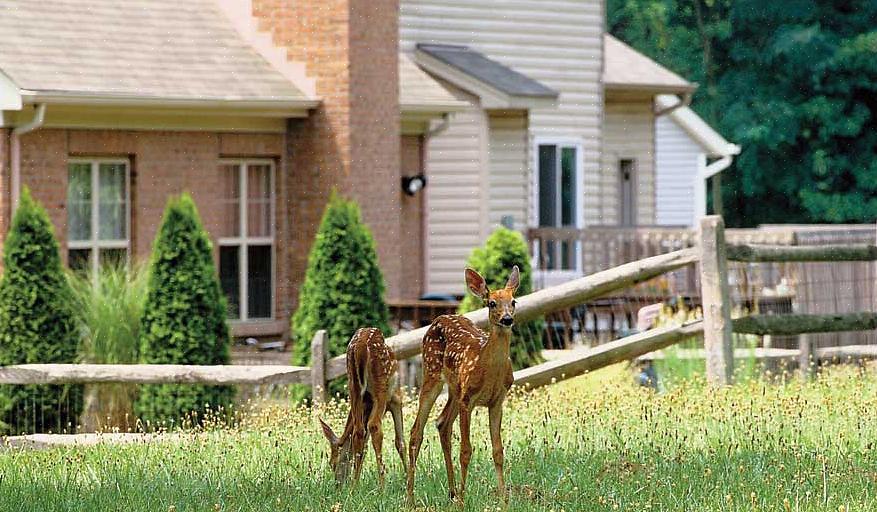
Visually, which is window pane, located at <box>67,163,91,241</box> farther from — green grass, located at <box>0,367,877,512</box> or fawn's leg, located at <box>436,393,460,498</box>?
fawn's leg, located at <box>436,393,460,498</box>

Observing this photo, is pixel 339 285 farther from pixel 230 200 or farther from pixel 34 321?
pixel 230 200

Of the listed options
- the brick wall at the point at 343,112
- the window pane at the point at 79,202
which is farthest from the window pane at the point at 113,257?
the brick wall at the point at 343,112

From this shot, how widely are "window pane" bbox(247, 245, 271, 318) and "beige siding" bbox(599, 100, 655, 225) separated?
410 inches

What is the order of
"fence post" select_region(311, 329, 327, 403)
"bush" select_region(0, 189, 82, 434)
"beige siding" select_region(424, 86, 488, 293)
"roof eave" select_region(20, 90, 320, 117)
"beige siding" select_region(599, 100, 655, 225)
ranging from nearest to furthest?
1. "fence post" select_region(311, 329, 327, 403)
2. "bush" select_region(0, 189, 82, 434)
3. "roof eave" select_region(20, 90, 320, 117)
4. "beige siding" select_region(424, 86, 488, 293)
5. "beige siding" select_region(599, 100, 655, 225)

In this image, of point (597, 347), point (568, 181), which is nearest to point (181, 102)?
point (597, 347)

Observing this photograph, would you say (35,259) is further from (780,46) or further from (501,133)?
(780,46)

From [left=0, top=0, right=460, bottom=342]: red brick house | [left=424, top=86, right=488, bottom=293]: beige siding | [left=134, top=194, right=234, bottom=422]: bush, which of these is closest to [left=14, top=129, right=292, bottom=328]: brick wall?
[left=0, top=0, right=460, bottom=342]: red brick house

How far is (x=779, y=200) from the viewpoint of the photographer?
48531mm

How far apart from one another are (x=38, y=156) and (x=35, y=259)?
2.28m

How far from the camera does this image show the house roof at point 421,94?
21141 millimetres

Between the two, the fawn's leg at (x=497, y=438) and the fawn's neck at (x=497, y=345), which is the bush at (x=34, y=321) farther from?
the fawn's neck at (x=497, y=345)

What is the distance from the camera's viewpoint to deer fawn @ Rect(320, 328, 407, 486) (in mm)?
8023

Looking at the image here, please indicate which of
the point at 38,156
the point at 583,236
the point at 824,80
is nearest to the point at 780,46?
the point at 824,80

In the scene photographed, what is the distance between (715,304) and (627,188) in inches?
722
